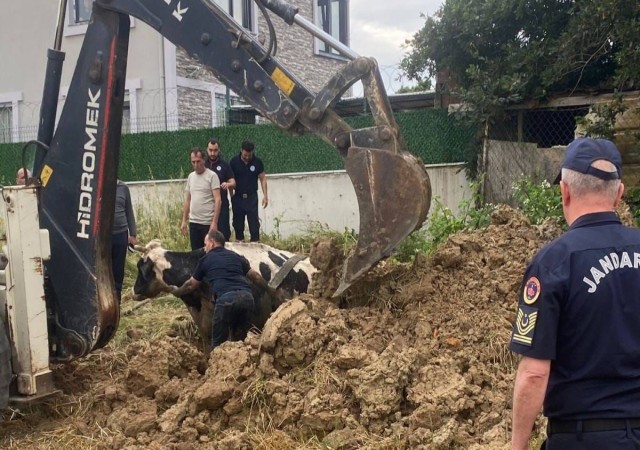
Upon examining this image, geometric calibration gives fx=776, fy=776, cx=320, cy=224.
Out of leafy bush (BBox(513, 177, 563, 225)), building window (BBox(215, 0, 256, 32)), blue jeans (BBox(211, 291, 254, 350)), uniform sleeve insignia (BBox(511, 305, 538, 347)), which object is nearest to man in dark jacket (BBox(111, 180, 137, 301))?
blue jeans (BBox(211, 291, 254, 350))

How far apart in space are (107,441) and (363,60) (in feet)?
9.91

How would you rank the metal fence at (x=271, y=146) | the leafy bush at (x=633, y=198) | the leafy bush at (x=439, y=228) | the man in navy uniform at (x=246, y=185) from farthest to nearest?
the metal fence at (x=271, y=146)
the man in navy uniform at (x=246, y=185)
the leafy bush at (x=633, y=198)
the leafy bush at (x=439, y=228)

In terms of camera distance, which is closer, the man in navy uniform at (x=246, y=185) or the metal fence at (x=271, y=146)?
the man in navy uniform at (x=246, y=185)

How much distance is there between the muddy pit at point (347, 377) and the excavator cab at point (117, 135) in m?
0.41

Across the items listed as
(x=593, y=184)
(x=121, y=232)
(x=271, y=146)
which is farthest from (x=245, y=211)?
(x=593, y=184)

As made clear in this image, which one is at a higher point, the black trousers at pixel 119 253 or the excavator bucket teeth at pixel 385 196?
the excavator bucket teeth at pixel 385 196

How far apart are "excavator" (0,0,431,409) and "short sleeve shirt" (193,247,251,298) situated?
120 cm

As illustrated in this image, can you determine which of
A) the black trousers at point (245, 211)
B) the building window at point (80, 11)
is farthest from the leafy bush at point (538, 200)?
the building window at point (80, 11)

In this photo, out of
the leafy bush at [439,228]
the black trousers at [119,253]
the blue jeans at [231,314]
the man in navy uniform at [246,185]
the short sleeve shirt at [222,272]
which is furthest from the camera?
the man in navy uniform at [246,185]

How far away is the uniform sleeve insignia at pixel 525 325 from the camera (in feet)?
8.66

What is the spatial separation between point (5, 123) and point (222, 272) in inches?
526

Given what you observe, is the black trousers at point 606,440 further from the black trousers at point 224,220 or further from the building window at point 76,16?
the building window at point 76,16

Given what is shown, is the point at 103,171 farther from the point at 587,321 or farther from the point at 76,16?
the point at 76,16

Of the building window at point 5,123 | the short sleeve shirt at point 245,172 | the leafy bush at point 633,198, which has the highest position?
the building window at point 5,123
